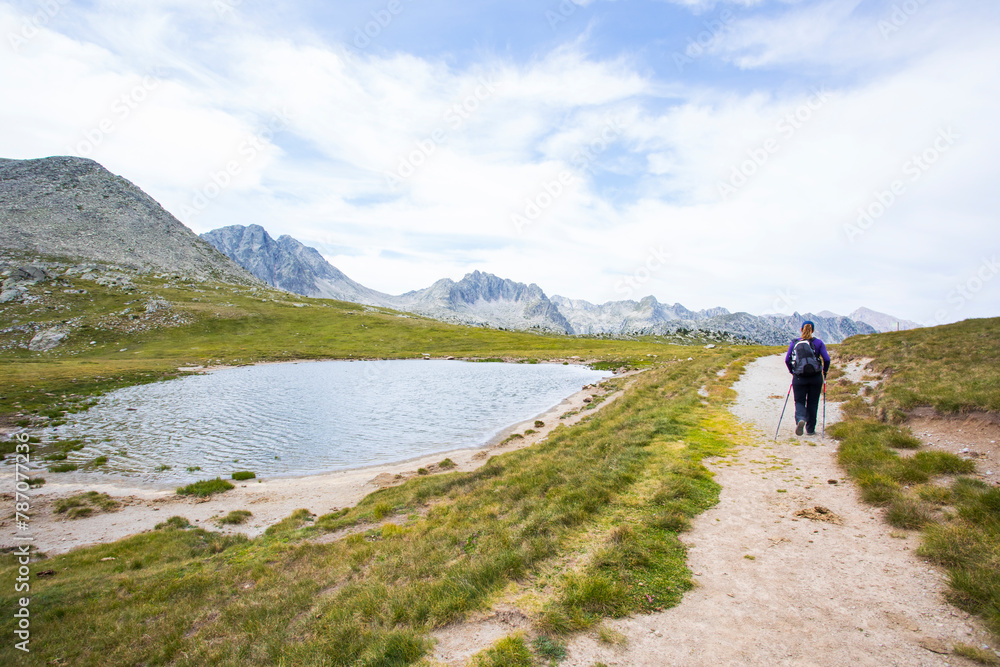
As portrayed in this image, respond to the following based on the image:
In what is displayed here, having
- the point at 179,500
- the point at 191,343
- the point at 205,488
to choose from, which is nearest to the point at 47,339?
the point at 191,343

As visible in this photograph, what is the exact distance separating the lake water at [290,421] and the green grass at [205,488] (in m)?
2.48

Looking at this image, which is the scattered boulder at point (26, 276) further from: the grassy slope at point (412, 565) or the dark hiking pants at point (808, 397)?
the dark hiking pants at point (808, 397)

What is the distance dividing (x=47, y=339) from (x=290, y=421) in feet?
304

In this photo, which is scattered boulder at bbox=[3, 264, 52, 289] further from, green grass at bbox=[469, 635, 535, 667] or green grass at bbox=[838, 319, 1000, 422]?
green grass at bbox=[838, 319, 1000, 422]

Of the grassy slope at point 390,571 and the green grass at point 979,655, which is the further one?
the grassy slope at point 390,571

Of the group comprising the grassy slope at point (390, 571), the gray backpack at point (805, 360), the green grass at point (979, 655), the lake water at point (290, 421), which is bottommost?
the lake water at point (290, 421)

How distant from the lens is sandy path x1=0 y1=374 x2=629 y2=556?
17.2m

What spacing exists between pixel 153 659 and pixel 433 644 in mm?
7103

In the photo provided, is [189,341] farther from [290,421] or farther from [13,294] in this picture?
[290,421]

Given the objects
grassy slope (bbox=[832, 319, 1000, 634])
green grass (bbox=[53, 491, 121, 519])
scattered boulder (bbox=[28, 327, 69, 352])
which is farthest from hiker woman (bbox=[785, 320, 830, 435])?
scattered boulder (bbox=[28, 327, 69, 352])

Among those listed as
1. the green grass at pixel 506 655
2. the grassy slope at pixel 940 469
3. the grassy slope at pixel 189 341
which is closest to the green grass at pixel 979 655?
the grassy slope at pixel 940 469

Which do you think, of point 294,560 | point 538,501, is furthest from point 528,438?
point 294,560

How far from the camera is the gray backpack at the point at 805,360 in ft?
48.9

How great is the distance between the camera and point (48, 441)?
1142 inches
